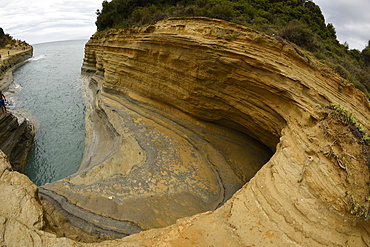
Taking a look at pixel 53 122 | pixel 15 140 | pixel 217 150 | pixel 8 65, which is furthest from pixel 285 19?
pixel 8 65

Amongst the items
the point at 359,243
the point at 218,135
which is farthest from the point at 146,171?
the point at 359,243

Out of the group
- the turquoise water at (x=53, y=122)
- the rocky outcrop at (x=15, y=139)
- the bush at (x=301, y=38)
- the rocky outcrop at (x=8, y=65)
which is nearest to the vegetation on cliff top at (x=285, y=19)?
the bush at (x=301, y=38)

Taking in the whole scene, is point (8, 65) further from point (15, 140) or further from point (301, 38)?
point (301, 38)

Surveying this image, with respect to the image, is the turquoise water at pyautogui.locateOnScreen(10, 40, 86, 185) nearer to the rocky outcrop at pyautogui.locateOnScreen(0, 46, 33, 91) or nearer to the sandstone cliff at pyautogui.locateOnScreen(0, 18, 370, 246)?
the sandstone cliff at pyautogui.locateOnScreen(0, 18, 370, 246)

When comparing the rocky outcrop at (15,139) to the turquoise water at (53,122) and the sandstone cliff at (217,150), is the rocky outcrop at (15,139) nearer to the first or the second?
the turquoise water at (53,122)

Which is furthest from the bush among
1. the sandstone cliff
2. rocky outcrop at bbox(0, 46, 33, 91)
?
rocky outcrop at bbox(0, 46, 33, 91)

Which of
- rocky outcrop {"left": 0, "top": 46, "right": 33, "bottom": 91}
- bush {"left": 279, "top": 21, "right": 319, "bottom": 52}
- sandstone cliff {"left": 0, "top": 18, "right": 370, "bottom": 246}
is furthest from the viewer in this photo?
rocky outcrop {"left": 0, "top": 46, "right": 33, "bottom": 91}

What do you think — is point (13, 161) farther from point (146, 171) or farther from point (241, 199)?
point (241, 199)
